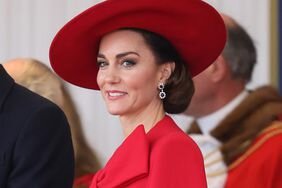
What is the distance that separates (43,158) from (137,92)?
0.28 metres

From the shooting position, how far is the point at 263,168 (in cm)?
315

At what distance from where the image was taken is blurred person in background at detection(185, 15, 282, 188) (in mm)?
3162

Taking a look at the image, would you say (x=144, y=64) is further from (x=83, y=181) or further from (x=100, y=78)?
(x=83, y=181)

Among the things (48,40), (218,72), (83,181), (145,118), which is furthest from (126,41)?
(48,40)

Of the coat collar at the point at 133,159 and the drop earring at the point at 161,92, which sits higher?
the drop earring at the point at 161,92

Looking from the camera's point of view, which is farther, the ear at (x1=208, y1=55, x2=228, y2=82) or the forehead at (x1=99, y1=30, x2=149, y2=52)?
the ear at (x1=208, y1=55, x2=228, y2=82)

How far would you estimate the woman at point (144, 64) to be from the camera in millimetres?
2277

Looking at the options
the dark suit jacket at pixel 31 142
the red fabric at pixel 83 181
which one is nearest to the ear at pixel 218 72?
the red fabric at pixel 83 181

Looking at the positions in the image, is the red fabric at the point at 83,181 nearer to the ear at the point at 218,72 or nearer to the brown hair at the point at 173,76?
the ear at the point at 218,72

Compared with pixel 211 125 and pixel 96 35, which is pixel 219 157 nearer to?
pixel 211 125

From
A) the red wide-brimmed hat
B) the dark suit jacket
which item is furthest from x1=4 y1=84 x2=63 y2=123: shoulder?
the red wide-brimmed hat

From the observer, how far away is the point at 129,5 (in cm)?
230

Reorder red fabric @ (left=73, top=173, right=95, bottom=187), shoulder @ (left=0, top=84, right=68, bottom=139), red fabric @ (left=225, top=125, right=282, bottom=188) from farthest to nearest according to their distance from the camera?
red fabric @ (left=73, top=173, right=95, bottom=187)
red fabric @ (left=225, top=125, right=282, bottom=188)
shoulder @ (left=0, top=84, right=68, bottom=139)

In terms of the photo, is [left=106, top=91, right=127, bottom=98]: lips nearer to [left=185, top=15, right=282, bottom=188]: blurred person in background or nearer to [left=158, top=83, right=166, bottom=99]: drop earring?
[left=158, top=83, right=166, bottom=99]: drop earring
